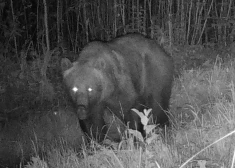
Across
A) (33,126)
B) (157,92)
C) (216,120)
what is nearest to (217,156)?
(216,120)

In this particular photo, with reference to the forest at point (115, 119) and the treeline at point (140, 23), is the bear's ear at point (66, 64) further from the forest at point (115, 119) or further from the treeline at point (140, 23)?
the treeline at point (140, 23)

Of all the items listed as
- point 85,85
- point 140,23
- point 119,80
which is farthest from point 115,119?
point 140,23

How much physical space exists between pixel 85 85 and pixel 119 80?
51 cm

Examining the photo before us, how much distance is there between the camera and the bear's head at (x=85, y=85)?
464cm

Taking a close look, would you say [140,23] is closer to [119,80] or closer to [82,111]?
[119,80]

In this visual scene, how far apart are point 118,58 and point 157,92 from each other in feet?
2.63

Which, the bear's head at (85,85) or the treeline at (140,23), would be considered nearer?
the bear's head at (85,85)

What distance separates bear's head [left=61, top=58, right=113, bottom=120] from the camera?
464 centimetres

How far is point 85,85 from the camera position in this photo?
467cm

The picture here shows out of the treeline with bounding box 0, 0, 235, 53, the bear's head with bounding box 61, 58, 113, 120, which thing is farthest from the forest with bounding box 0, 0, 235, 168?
the bear's head with bounding box 61, 58, 113, 120

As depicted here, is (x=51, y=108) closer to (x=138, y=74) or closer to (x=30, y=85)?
(x=30, y=85)

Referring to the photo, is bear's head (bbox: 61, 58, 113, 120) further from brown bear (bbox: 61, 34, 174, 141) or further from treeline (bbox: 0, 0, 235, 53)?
treeline (bbox: 0, 0, 235, 53)

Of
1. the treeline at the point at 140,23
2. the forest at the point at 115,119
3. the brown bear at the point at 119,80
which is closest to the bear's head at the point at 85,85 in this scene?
the brown bear at the point at 119,80

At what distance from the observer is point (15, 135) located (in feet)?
19.9
